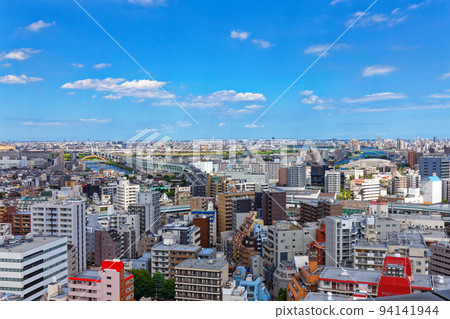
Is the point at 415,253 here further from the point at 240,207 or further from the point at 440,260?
the point at 240,207

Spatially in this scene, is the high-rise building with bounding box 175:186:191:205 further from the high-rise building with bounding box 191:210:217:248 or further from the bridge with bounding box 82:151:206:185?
the bridge with bounding box 82:151:206:185

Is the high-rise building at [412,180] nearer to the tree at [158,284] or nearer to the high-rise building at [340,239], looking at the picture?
the high-rise building at [340,239]

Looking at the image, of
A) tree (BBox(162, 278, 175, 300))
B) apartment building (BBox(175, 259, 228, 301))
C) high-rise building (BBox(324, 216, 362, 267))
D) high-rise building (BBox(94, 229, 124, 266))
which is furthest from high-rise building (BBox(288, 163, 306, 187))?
apartment building (BBox(175, 259, 228, 301))

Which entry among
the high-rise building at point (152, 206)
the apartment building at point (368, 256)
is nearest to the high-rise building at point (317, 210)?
Answer: the high-rise building at point (152, 206)

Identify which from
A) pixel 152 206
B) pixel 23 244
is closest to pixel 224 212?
pixel 152 206

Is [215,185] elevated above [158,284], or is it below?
above
